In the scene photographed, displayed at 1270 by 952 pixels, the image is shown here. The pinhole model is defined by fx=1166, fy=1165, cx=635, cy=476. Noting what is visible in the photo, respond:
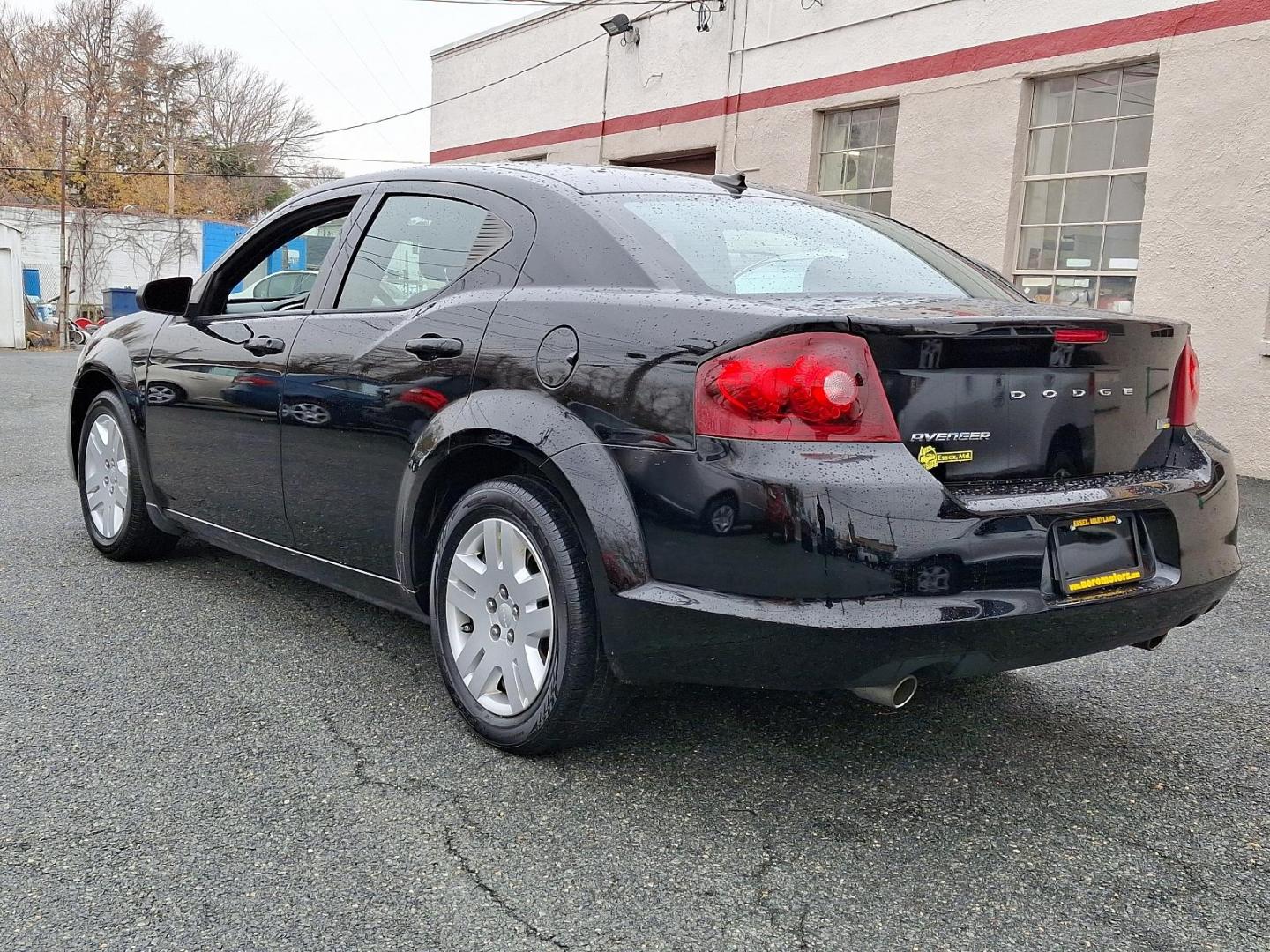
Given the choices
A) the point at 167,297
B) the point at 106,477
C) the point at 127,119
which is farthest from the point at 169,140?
the point at 167,297

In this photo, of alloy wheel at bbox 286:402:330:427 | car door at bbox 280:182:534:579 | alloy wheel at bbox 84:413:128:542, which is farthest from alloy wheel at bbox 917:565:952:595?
alloy wheel at bbox 84:413:128:542

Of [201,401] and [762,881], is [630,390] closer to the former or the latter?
[762,881]

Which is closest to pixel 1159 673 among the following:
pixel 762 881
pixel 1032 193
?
pixel 762 881

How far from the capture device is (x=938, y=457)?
8.29 feet

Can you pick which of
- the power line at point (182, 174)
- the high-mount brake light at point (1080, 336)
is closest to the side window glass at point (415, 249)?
the high-mount brake light at point (1080, 336)

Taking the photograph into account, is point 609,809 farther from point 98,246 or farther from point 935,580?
point 98,246

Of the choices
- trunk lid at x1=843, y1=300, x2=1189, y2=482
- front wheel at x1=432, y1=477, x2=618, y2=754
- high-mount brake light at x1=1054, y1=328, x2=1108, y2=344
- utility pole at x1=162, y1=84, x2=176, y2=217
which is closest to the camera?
trunk lid at x1=843, y1=300, x2=1189, y2=482

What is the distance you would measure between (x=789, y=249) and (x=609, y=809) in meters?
1.55

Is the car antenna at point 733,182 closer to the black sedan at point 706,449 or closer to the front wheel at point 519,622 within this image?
the black sedan at point 706,449

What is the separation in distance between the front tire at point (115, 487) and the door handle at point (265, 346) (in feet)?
3.38

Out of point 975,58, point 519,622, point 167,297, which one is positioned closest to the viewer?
point 519,622

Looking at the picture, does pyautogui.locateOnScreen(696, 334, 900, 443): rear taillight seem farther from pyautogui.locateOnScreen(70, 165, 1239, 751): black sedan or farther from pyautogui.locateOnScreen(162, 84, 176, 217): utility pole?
pyautogui.locateOnScreen(162, 84, 176, 217): utility pole

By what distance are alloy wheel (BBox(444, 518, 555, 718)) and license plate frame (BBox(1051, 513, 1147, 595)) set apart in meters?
1.19

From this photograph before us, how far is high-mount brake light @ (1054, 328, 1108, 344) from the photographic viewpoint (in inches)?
105
